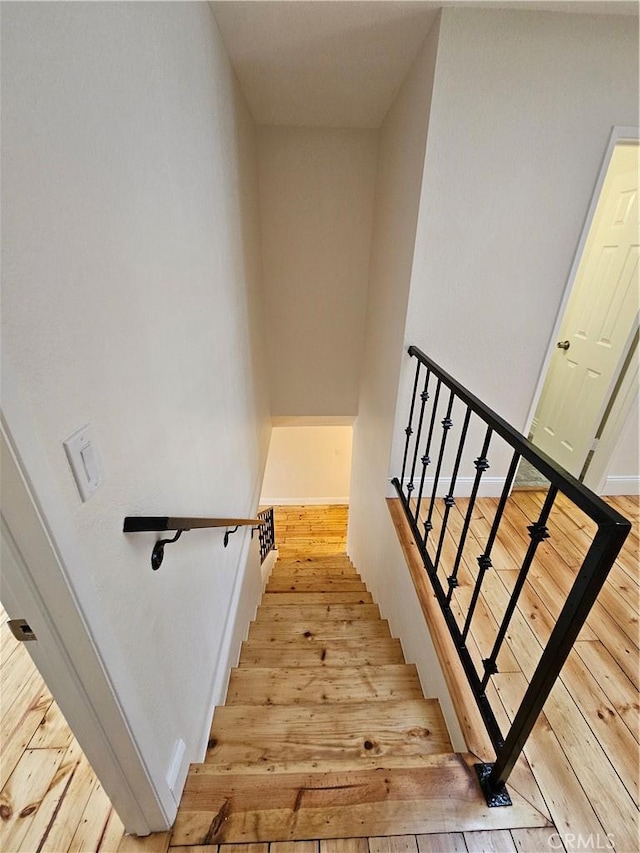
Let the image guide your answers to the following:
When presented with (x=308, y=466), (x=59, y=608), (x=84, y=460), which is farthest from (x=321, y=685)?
(x=308, y=466)

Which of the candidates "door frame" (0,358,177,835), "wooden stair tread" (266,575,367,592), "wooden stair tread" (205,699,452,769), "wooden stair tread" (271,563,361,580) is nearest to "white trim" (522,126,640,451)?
"wooden stair tread" (205,699,452,769)

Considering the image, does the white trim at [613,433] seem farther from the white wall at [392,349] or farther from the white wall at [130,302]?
the white wall at [130,302]

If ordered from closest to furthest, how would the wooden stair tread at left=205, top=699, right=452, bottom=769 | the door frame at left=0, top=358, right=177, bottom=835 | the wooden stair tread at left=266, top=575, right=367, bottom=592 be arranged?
the door frame at left=0, top=358, right=177, bottom=835 → the wooden stair tread at left=205, top=699, right=452, bottom=769 → the wooden stair tread at left=266, top=575, right=367, bottom=592

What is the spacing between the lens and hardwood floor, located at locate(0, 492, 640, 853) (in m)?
0.97

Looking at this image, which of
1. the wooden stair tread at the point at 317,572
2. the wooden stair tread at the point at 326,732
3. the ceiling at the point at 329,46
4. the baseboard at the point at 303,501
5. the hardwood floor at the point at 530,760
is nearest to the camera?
the hardwood floor at the point at 530,760

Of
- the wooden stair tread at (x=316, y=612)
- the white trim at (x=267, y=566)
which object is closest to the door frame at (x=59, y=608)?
the wooden stair tread at (x=316, y=612)

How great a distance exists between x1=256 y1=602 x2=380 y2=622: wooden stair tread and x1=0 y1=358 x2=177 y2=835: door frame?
5.22 feet

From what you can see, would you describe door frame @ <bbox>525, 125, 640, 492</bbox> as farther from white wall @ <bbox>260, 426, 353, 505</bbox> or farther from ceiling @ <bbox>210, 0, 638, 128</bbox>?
white wall @ <bbox>260, 426, 353, 505</bbox>

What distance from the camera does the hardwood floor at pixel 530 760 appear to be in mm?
969

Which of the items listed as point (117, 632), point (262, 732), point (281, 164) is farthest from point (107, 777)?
point (281, 164)

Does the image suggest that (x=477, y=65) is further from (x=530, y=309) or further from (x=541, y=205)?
(x=530, y=309)

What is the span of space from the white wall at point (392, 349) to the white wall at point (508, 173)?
0.11 metres

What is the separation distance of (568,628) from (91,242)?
1209 mm

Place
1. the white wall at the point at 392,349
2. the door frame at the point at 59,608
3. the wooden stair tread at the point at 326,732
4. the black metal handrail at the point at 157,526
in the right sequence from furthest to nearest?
1. the white wall at the point at 392,349
2. the wooden stair tread at the point at 326,732
3. the black metal handrail at the point at 157,526
4. the door frame at the point at 59,608
